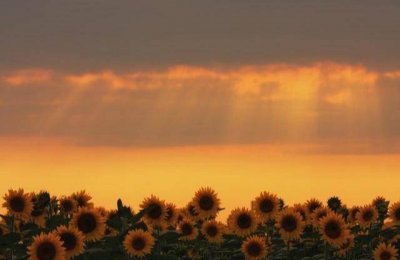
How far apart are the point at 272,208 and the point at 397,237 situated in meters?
3.73

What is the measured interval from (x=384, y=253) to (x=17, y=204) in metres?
9.57

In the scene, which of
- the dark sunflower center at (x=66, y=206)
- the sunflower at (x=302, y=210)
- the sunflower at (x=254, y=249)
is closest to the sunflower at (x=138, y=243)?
the dark sunflower center at (x=66, y=206)

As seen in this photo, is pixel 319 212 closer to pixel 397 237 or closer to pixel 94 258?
pixel 397 237

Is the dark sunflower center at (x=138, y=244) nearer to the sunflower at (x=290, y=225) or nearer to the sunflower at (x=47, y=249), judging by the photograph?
the sunflower at (x=47, y=249)

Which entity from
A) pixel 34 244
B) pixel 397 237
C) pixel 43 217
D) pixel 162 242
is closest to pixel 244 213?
pixel 162 242

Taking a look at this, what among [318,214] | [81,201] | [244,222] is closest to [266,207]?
[244,222]

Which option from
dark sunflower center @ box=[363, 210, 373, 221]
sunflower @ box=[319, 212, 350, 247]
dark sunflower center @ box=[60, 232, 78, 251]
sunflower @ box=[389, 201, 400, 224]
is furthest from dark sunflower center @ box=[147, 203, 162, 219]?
sunflower @ box=[389, 201, 400, 224]

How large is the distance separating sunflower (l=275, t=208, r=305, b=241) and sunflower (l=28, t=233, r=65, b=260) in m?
7.67

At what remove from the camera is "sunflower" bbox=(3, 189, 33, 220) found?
19.8 meters

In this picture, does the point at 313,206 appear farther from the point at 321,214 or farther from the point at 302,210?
the point at 321,214

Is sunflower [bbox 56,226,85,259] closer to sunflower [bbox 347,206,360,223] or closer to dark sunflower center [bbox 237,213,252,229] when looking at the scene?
dark sunflower center [bbox 237,213,252,229]

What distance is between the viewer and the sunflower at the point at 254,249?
2094 cm

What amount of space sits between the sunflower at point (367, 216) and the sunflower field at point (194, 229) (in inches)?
1.2

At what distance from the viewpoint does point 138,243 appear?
18516 millimetres
